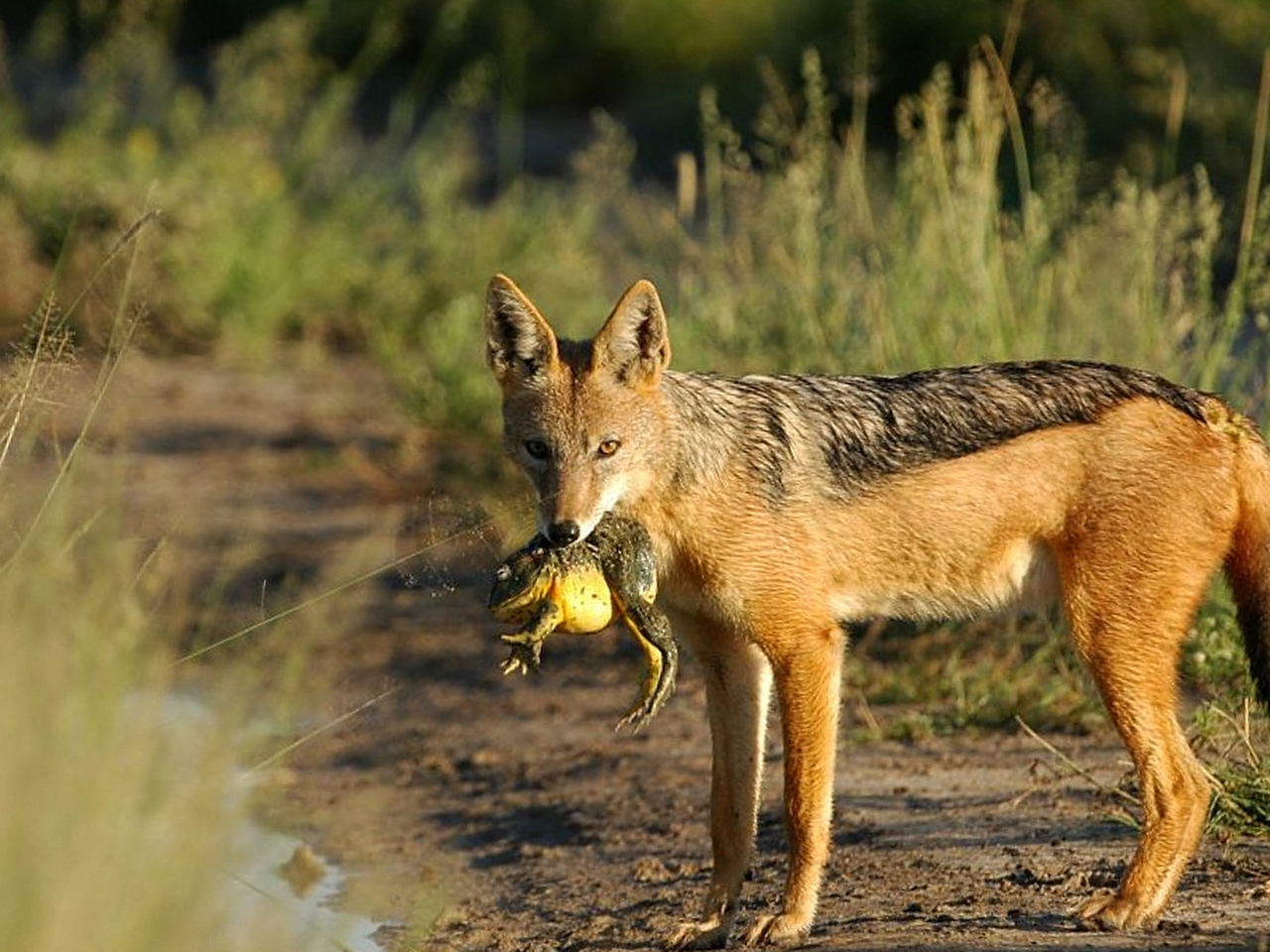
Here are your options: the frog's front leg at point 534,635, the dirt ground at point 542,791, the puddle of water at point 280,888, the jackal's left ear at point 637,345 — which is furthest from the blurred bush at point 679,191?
the puddle of water at point 280,888

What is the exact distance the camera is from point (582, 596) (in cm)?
591

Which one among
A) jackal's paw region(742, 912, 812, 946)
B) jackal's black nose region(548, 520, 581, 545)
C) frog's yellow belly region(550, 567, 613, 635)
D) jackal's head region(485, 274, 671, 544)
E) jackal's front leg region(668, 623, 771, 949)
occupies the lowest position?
jackal's paw region(742, 912, 812, 946)

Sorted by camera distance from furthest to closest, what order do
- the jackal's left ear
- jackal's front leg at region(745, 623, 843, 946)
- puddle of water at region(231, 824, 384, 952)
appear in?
the jackal's left ear → jackal's front leg at region(745, 623, 843, 946) → puddle of water at region(231, 824, 384, 952)

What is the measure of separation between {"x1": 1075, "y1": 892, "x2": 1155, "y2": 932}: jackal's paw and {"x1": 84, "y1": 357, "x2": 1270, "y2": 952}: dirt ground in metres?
→ 0.07

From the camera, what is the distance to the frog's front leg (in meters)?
5.87

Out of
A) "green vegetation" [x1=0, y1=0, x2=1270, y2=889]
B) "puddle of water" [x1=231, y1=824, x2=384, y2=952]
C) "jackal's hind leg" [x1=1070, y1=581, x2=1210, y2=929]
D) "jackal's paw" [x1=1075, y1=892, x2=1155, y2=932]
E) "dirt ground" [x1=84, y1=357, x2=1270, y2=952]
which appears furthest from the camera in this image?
"dirt ground" [x1=84, y1=357, x2=1270, y2=952]

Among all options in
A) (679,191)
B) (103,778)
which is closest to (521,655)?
(103,778)

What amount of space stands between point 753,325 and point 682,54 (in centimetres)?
1114

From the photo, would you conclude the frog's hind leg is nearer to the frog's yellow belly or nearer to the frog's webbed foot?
the frog's yellow belly

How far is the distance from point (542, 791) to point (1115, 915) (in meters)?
2.71

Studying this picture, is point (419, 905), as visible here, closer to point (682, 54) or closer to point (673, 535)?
point (673, 535)

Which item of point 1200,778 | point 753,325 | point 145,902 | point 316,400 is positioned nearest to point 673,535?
point 1200,778

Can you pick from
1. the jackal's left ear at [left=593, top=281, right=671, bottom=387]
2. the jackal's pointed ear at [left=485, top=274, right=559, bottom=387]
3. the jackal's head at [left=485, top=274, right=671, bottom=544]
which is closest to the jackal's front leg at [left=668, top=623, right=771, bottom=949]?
the jackal's head at [left=485, top=274, right=671, bottom=544]

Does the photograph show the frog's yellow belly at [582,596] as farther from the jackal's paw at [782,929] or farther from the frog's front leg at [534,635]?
the jackal's paw at [782,929]
